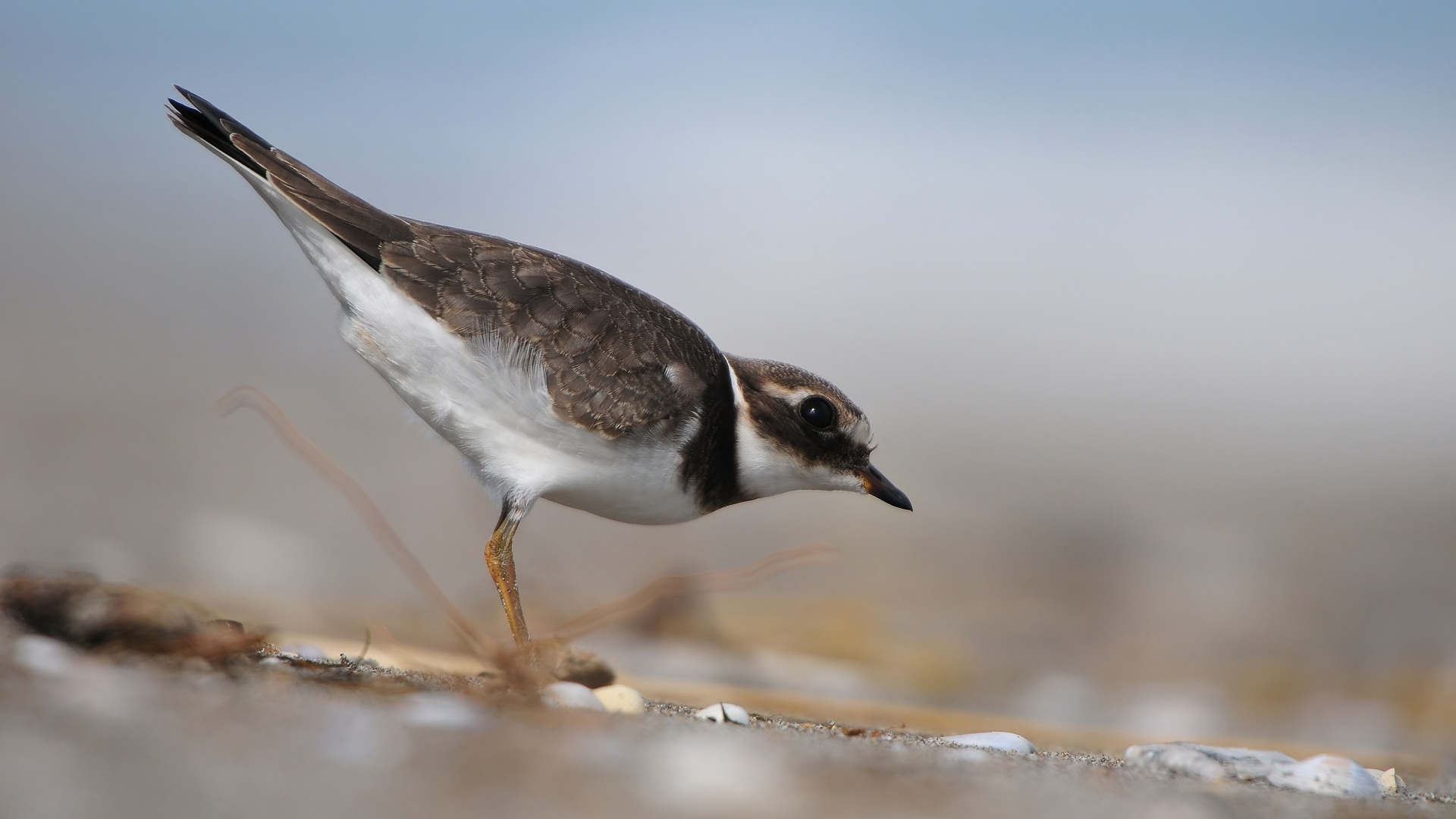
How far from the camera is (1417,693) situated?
7012mm

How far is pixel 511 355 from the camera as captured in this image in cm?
390

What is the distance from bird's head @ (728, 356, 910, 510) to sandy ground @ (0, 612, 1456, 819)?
6.39 ft

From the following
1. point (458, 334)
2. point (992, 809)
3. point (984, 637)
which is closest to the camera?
point (992, 809)

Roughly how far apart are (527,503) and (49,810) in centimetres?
239


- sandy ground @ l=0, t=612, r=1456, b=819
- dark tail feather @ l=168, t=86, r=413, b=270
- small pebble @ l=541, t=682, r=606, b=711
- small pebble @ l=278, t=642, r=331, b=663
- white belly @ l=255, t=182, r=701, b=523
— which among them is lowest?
sandy ground @ l=0, t=612, r=1456, b=819

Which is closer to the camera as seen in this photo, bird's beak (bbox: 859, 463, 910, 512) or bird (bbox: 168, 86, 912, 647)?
bird (bbox: 168, 86, 912, 647)

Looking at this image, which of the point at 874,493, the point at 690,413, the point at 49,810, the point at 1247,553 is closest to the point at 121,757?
the point at 49,810

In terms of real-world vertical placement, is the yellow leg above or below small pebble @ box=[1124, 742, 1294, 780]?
above

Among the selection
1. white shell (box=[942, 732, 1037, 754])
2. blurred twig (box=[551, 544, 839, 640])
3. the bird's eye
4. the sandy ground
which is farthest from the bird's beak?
the sandy ground

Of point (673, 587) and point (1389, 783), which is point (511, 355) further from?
point (1389, 783)

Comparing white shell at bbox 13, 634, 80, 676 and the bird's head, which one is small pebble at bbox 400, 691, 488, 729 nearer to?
white shell at bbox 13, 634, 80, 676

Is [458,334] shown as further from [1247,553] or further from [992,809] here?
[1247,553]

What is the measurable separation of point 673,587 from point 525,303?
4.37ft

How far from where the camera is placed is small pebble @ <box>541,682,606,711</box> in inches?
108
